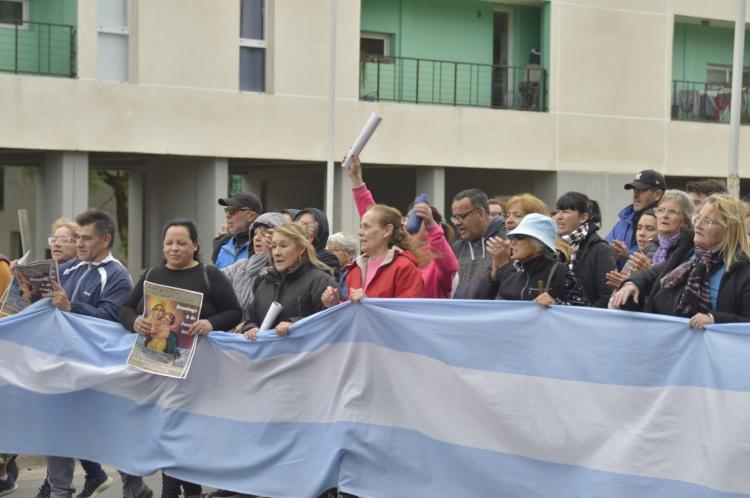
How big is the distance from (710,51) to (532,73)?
209 inches

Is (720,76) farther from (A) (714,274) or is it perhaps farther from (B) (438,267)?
(A) (714,274)

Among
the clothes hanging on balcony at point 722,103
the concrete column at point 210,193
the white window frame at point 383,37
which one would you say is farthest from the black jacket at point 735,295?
the clothes hanging on balcony at point 722,103

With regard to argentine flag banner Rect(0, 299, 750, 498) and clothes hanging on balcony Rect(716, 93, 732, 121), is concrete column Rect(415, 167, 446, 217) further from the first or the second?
argentine flag banner Rect(0, 299, 750, 498)

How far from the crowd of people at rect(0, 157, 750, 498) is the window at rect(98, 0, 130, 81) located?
13.2 metres

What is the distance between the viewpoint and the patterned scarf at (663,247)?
7.74m

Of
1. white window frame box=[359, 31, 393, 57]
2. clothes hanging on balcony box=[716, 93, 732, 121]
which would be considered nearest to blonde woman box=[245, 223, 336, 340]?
white window frame box=[359, 31, 393, 57]

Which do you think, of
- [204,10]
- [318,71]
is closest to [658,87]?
[318,71]

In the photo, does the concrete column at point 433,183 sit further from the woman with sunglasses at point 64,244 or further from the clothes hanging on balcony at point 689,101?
the woman with sunglasses at point 64,244

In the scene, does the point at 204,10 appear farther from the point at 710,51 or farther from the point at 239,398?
the point at 239,398

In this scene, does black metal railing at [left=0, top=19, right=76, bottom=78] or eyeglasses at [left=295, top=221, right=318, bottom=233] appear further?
black metal railing at [left=0, top=19, right=76, bottom=78]

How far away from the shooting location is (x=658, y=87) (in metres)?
27.1

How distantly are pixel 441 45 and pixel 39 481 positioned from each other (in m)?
17.8

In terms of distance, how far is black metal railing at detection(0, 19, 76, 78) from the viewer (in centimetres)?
2153

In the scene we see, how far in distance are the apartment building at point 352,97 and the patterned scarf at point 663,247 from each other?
1303 centimetres
